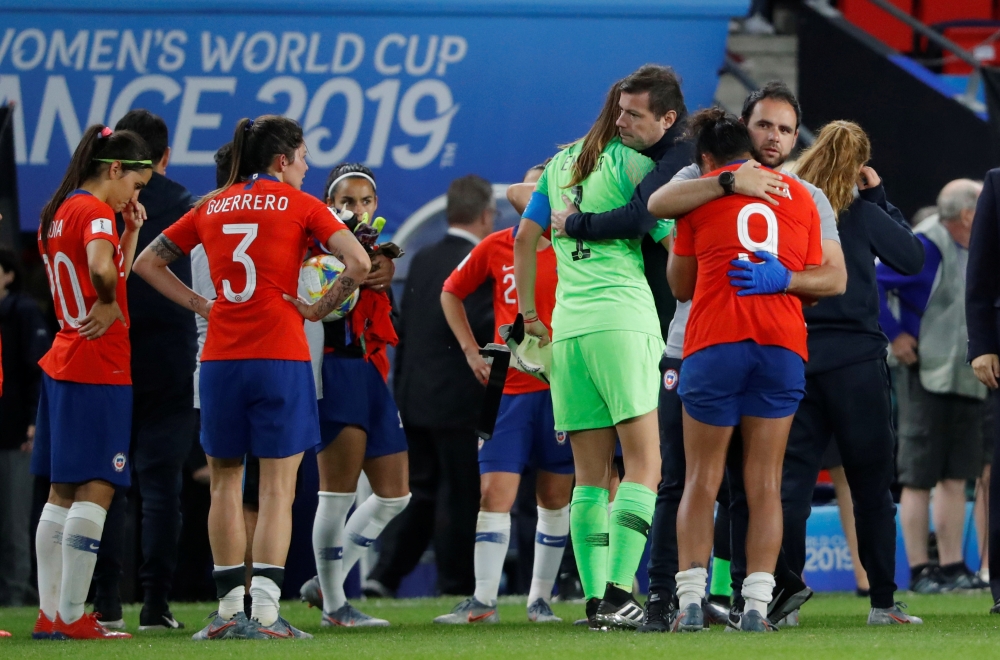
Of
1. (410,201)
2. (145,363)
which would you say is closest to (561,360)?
(145,363)

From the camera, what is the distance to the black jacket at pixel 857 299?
5996 mm

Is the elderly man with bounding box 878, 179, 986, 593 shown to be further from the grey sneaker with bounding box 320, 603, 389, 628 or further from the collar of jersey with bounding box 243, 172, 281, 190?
the collar of jersey with bounding box 243, 172, 281, 190

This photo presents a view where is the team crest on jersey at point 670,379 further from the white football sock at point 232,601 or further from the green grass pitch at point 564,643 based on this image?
the white football sock at point 232,601

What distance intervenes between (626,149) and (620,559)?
1.46m

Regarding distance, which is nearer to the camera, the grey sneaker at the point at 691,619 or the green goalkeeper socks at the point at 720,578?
the grey sneaker at the point at 691,619

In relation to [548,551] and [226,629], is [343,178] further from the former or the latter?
[226,629]

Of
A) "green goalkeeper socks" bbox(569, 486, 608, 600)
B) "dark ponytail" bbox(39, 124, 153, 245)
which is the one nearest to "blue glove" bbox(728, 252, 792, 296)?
"green goalkeeper socks" bbox(569, 486, 608, 600)

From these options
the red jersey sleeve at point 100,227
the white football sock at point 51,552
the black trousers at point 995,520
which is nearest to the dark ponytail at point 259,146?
the red jersey sleeve at point 100,227

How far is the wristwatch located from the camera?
17.5ft

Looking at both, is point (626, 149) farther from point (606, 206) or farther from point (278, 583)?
point (278, 583)

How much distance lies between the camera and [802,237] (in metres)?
5.46

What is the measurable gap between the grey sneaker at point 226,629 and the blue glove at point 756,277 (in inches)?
82.4

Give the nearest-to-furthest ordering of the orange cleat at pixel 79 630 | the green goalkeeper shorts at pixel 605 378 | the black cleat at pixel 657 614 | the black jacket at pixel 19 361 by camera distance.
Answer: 1. the black cleat at pixel 657 614
2. the green goalkeeper shorts at pixel 605 378
3. the orange cleat at pixel 79 630
4. the black jacket at pixel 19 361

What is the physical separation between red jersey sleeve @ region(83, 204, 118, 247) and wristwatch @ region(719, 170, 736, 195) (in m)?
2.36
